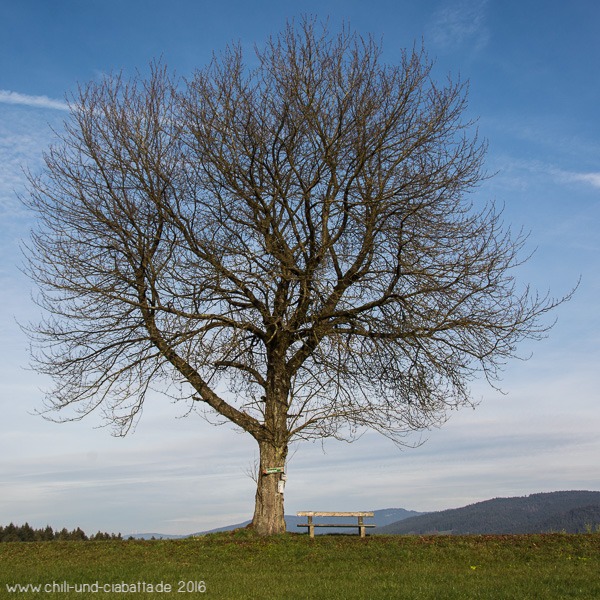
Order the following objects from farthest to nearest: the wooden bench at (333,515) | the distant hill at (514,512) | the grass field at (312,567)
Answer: the distant hill at (514,512), the wooden bench at (333,515), the grass field at (312,567)

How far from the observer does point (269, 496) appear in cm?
1628

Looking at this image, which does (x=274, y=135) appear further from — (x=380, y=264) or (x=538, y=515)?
(x=538, y=515)

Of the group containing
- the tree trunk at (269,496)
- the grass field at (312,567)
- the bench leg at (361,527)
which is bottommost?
the grass field at (312,567)

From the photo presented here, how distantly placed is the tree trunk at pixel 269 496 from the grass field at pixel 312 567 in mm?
422

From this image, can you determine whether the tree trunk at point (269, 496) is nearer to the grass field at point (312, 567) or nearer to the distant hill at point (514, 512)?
the grass field at point (312, 567)

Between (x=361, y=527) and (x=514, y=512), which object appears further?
(x=514, y=512)

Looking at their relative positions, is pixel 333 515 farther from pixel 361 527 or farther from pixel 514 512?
pixel 514 512

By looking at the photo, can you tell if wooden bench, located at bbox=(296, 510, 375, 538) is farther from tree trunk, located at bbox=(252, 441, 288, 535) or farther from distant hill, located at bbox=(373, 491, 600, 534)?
distant hill, located at bbox=(373, 491, 600, 534)

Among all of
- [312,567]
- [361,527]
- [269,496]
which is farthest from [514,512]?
[312,567]

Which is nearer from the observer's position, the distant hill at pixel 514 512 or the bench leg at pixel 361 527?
the bench leg at pixel 361 527

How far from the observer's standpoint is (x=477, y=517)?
59719 mm

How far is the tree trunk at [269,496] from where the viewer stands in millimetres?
16234

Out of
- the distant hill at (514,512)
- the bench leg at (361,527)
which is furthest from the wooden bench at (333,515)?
the distant hill at (514,512)

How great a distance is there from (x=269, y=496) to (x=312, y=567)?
3.85 metres
